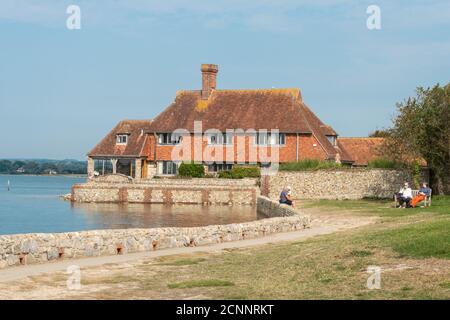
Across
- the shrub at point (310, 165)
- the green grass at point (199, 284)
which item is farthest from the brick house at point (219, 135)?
the green grass at point (199, 284)

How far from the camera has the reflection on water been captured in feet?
141

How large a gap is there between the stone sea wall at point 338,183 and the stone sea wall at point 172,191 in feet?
8.07

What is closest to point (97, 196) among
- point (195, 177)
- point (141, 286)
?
point (195, 177)

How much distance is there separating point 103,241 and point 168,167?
2042 inches

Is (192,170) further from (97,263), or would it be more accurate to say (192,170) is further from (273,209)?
(97,263)

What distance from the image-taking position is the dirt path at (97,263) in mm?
14484

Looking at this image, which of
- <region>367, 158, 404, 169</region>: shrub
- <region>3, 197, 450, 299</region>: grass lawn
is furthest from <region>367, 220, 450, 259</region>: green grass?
<region>367, 158, 404, 169</region>: shrub

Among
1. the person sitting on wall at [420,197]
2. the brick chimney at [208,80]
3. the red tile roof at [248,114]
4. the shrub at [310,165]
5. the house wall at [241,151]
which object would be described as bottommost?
the person sitting on wall at [420,197]

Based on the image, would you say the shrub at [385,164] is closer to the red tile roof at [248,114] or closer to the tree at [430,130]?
the tree at [430,130]

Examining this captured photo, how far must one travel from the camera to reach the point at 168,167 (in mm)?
72500

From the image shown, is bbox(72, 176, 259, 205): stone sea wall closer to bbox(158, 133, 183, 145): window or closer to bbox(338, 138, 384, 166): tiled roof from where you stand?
bbox(158, 133, 183, 145): window

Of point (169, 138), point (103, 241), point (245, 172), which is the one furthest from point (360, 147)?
→ point (103, 241)

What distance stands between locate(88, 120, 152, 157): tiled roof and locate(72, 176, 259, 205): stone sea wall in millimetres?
5395
